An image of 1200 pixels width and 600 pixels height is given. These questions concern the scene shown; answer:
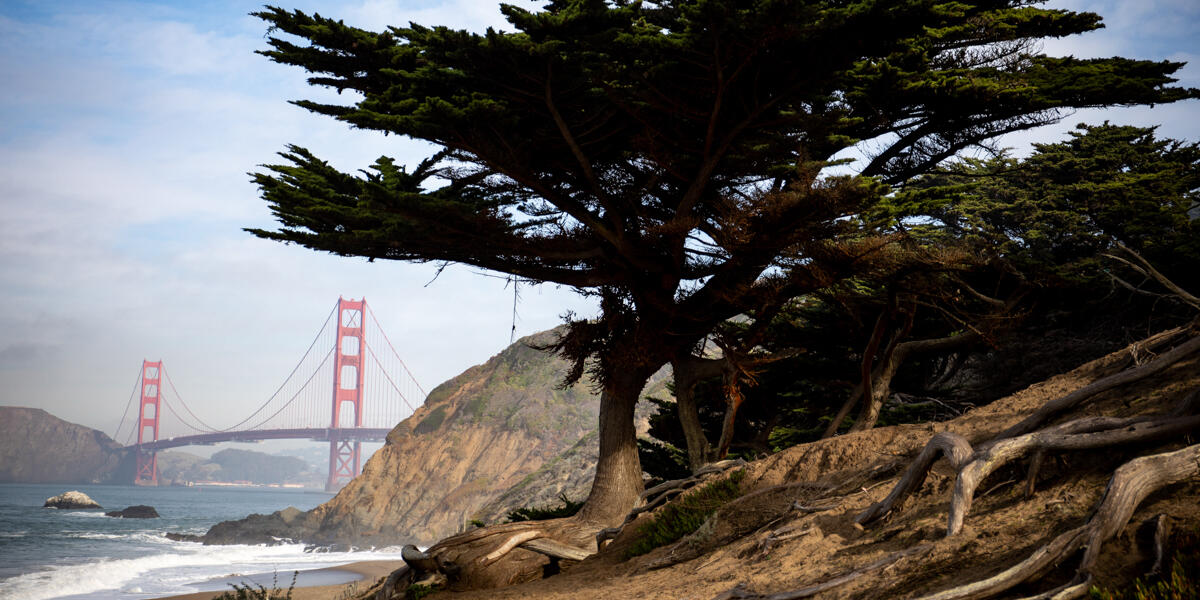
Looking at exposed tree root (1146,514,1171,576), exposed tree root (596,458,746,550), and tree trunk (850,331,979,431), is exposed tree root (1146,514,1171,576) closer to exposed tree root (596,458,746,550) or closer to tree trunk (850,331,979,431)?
exposed tree root (596,458,746,550)

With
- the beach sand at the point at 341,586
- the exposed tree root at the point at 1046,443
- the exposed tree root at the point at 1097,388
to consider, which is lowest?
the beach sand at the point at 341,586

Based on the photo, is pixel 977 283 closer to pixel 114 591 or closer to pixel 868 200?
pixel 868 200

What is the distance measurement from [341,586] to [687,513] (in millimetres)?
20395

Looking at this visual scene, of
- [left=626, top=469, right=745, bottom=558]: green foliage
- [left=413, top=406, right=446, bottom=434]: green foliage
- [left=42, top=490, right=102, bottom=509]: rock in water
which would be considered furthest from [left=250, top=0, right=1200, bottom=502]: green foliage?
[left=42, top=490, right=102, bottom=509]: rock in water

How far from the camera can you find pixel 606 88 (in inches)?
388

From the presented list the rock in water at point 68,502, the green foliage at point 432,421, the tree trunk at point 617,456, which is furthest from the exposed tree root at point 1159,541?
the rock in water at point 68,502

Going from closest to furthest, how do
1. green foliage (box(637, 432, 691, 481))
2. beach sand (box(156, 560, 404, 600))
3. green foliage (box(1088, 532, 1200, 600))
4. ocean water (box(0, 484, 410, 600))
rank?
green foliage (box(1088, 532, 1200, 600)) → green foliage (box(637, 432, 691, 481)) → beach sand (box(156, 560, 404, 600)) → ocean water (box(0, 484, 410, 600))

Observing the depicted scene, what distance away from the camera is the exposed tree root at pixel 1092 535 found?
353cm

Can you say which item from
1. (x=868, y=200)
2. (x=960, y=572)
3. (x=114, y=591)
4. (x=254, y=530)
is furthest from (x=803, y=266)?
(x=254, y=530)

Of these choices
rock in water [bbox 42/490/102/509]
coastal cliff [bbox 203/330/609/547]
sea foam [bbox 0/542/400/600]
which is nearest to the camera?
sea foam [bbox 0/542/400/600]

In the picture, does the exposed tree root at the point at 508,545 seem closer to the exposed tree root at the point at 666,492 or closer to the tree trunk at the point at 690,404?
the exposed tree root at the point at 666,492

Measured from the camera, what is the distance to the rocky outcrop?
12900 centimetres

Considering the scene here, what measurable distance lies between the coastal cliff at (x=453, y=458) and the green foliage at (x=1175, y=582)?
131 feet

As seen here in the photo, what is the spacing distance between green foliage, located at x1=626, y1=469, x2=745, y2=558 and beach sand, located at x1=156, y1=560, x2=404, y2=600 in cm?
1296
